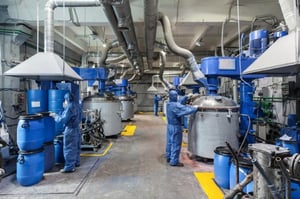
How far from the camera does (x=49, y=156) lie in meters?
3.82

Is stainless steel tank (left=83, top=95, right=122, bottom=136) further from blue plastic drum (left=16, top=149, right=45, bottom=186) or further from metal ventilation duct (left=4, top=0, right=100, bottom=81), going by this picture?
blue plastic drum (left=16, top=149, right=45, bottom=186)

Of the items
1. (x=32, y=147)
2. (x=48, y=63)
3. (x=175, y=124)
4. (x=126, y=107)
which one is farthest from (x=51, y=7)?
(x=126, y=107)

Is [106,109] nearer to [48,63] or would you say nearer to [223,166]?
[48,63]

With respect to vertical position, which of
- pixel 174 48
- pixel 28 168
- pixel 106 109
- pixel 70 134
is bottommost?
pixel 28 168

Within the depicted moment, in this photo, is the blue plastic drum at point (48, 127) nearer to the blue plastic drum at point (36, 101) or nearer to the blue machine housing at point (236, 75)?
the blue plastic drum at point (36, 101)

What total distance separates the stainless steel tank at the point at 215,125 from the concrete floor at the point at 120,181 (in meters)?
0.40

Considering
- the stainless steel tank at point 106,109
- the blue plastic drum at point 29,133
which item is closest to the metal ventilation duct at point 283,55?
the blue plastic drum at point 29,133

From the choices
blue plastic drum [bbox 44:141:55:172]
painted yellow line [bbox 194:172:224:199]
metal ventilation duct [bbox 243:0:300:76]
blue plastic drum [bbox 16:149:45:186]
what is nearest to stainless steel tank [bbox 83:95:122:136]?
blue plastic drum [bbox 44:141:55:172]

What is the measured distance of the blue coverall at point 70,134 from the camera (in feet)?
12.0

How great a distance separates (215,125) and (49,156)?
306cm

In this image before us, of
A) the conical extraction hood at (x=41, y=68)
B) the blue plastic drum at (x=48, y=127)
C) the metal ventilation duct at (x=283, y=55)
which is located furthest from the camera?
the blue plastic drum at (x=48, y=127)

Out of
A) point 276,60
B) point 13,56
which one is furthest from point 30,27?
point 276,60

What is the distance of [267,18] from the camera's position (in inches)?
188

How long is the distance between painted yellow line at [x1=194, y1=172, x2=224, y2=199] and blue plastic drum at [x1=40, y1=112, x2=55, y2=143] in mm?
2613
